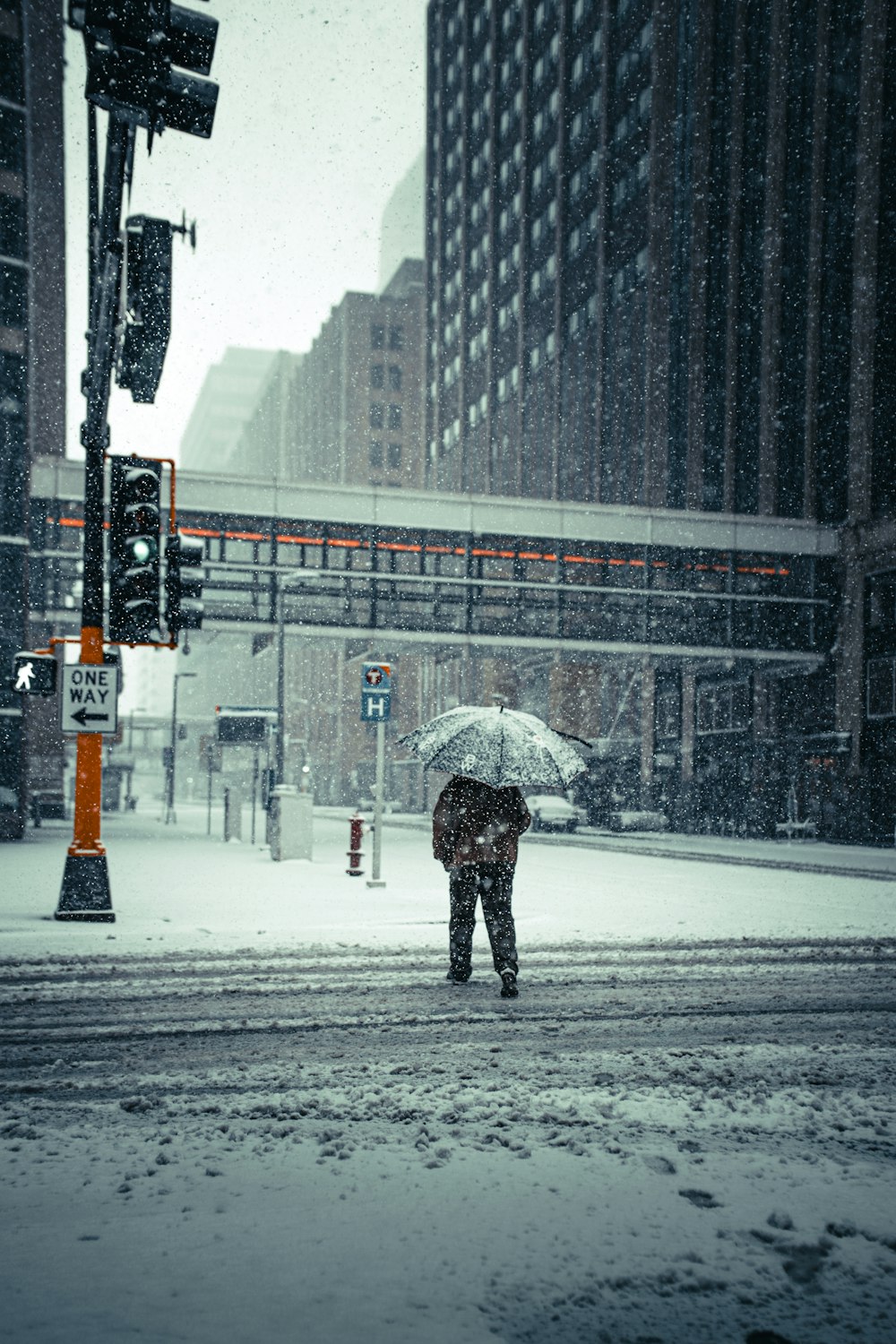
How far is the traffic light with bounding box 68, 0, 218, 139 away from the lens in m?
6.29

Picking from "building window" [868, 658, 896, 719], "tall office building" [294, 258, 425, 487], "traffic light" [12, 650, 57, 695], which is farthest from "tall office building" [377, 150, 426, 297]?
"traffic light" [12, 650, 57, 695]

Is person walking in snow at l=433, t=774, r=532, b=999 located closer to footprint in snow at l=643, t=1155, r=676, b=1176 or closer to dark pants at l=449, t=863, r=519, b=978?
dark pants at l=449, t=863, r=519, b=978

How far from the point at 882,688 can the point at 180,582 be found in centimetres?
3347

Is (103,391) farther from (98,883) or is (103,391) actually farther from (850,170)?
(850,170)

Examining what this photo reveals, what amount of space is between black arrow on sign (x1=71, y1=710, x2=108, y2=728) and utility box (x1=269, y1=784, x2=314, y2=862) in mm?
10899

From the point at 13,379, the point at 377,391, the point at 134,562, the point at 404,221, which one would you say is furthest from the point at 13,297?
the point at 404,221

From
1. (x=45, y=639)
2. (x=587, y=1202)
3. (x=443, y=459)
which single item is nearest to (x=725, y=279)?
(x=45, y=639)

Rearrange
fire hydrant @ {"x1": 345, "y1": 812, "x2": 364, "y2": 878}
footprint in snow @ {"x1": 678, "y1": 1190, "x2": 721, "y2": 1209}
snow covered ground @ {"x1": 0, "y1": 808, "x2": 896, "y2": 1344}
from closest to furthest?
1. snow covered ground @ {"x1": 0, "y1": 808, "x2": 896, "y2": 1344}
2. footprint in snow @ {"x1": 678, "y1": 1190, "x2": 721, "y2": 1209}
3. fire hydrant @ {"x1": 345, "y1": 812, "x2": 364, "y2": 878}

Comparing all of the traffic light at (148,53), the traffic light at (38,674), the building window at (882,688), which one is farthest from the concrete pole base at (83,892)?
the building window at (882,688)

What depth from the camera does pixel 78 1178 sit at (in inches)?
179

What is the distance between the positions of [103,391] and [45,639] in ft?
124

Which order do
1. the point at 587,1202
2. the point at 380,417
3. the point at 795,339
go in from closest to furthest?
the point at 587,1202
the point at 795,339
the point at 380,417

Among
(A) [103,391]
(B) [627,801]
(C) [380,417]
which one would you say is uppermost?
(C) [380,417]

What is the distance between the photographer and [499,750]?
28.2 feet
